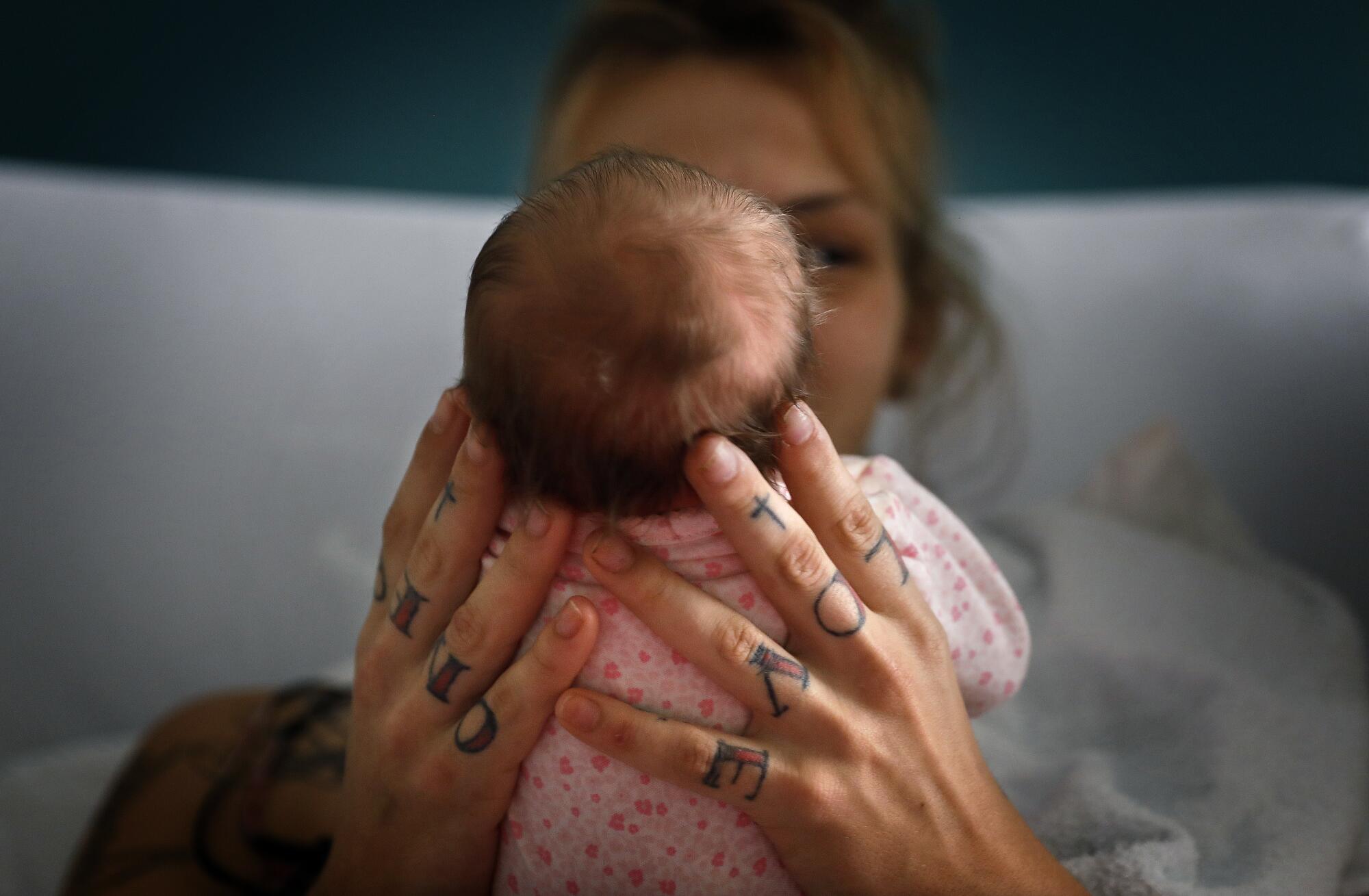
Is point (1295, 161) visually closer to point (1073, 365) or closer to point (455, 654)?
point (1073, 365)

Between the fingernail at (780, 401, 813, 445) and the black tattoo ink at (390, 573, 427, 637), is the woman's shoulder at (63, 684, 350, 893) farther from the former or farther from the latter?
the fingernail at (780, 401, 813, 445)

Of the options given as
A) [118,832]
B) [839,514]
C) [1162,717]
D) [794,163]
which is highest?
[794,163]

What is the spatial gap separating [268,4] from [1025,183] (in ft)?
3.59

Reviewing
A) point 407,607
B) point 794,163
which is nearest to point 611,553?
point 407,607

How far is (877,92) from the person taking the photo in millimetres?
938

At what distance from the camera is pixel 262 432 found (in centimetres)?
117

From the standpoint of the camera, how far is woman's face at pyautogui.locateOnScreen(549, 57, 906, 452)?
0.77 meters

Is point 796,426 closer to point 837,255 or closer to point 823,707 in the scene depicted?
point 823,707

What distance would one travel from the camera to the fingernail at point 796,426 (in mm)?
456

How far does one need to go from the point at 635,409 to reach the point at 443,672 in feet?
0.64

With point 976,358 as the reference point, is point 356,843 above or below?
below

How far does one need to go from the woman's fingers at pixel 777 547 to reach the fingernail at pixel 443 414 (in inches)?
5.5

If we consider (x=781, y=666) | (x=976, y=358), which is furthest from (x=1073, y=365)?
(x=781, y=666)

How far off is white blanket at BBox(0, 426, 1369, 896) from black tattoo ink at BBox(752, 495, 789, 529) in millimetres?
316
